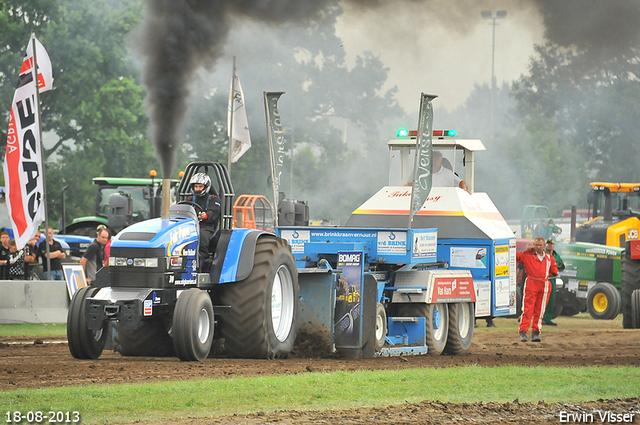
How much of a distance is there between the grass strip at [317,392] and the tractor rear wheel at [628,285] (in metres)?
8.36

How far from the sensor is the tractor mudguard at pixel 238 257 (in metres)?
9.95

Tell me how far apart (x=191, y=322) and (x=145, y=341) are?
152 centimetres

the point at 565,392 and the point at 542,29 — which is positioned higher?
the point at 542,29

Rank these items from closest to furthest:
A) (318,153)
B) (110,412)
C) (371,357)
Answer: (110,412) → (371,357) → (318,153)

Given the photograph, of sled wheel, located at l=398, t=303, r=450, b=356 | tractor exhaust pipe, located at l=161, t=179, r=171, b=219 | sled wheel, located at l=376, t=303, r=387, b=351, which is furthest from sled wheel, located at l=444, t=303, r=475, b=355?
tractor exhaust pipe, located at l=161, t=179, r=171, b=219

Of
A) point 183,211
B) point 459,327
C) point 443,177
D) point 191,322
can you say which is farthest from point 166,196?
point 443,177

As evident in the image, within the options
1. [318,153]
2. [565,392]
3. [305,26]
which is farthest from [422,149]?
[318,153]

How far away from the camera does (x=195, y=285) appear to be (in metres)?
9.89

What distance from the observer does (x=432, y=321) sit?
484 inches

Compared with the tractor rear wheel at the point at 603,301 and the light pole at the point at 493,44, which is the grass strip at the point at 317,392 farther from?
the tractor rear wheel at the point at 603,301

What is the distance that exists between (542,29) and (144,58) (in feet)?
33.6

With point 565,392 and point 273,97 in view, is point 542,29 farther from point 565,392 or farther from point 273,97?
point 565,392

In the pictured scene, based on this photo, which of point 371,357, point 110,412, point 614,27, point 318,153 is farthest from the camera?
point 318,153

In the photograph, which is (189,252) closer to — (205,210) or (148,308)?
(205,210)
